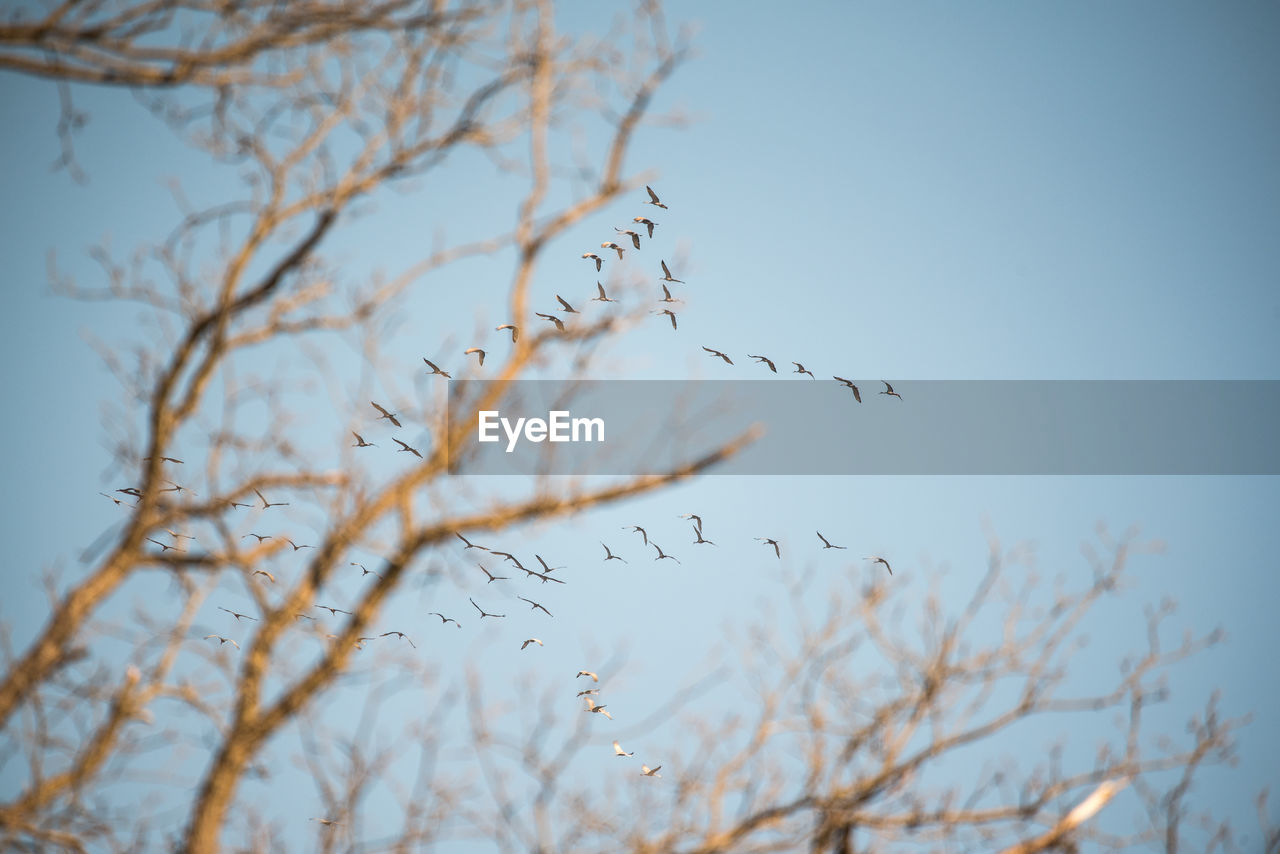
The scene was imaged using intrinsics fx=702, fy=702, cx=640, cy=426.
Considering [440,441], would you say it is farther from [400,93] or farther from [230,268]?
[400,93]

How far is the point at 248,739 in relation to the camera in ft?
15.3

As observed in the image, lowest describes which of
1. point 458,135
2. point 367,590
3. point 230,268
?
point 367,590

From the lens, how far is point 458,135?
5316mm

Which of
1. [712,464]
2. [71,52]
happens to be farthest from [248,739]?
[71,52]

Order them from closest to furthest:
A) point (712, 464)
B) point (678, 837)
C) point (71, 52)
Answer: point (71, 52) < point (678, 837) < point (712, 464)

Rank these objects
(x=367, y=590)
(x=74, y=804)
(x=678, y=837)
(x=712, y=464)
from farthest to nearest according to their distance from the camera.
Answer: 1. (x=367, y=590)
2. (x=712, y=464)
3. (x=678, y=837)
4. (x=74, y=804)

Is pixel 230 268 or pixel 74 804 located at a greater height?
pixel 230 268

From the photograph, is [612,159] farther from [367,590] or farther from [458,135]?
[367,590]

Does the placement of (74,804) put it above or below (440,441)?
below

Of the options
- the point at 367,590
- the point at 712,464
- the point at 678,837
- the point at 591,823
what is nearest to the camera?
the point at 678,837

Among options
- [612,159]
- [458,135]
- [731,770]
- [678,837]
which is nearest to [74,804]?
[678,837]

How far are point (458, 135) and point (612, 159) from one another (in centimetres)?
126

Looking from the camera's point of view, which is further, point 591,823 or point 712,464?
point 712,464

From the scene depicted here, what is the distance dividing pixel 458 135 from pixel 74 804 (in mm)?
4841
